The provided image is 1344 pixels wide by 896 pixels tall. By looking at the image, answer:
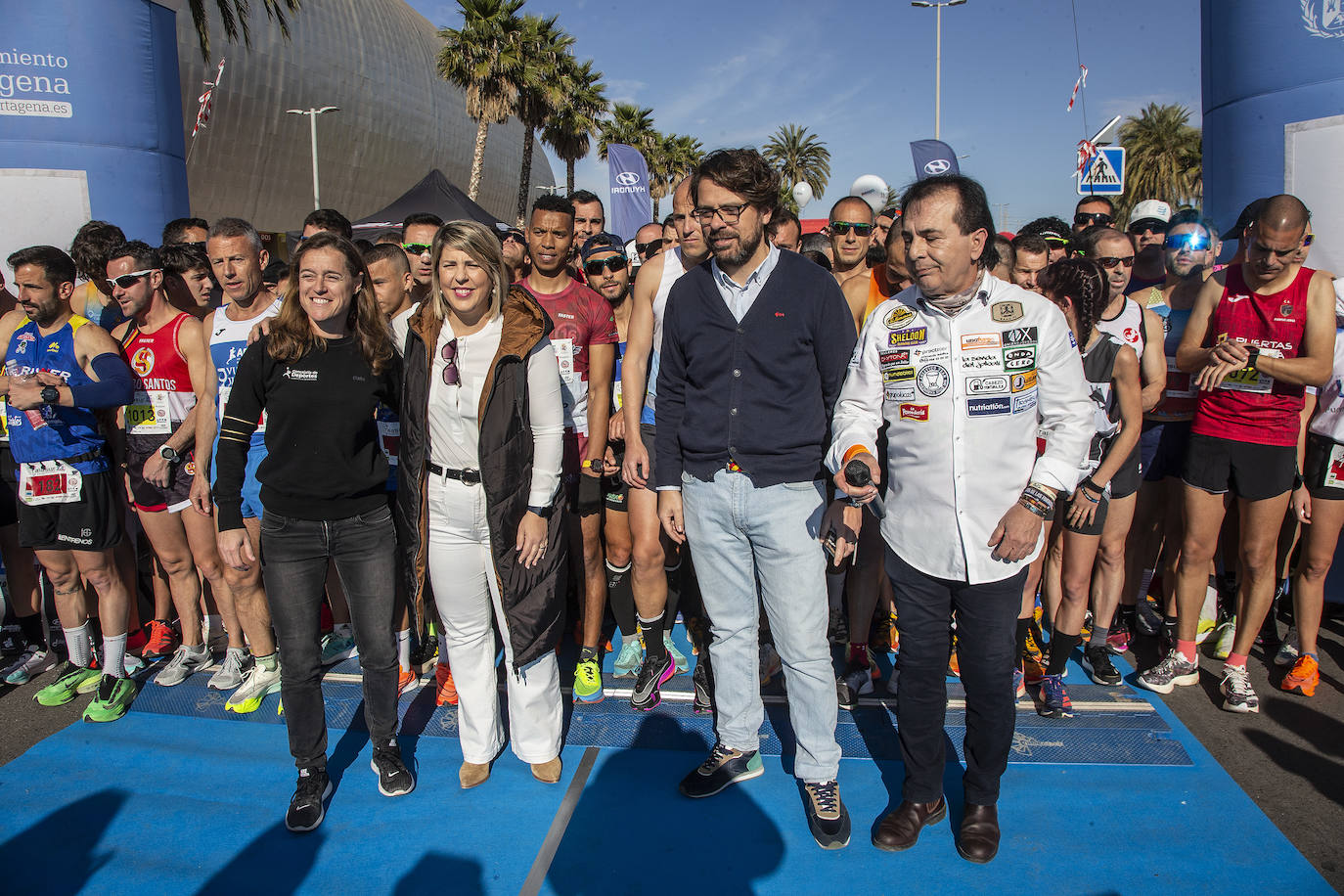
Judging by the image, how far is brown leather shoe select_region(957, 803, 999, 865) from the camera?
102 inches

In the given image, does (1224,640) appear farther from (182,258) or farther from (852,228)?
(182,258)

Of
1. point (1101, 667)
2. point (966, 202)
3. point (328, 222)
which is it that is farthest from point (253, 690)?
point (1101, 667)

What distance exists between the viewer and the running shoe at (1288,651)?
407 cm

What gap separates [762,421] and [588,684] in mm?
1903

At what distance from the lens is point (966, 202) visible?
93.9 inches

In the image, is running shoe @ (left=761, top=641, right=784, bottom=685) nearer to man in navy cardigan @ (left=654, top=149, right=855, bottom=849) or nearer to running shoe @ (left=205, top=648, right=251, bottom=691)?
man in navy cardigan @ (left=654, top=149, right=855, bottom=849)

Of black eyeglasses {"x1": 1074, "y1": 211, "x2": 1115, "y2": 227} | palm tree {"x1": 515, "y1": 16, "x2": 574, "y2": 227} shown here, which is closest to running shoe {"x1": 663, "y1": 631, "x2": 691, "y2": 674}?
black eyeglasses {"x1": 1074, "y1": 211, "x2": 1115, "y2": 227}

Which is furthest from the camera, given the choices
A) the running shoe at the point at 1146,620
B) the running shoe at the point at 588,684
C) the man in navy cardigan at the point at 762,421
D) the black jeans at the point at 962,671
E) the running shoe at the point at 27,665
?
the running shoe at the point at 1146,620

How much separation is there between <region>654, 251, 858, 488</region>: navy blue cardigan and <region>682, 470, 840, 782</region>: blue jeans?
0.30 feet

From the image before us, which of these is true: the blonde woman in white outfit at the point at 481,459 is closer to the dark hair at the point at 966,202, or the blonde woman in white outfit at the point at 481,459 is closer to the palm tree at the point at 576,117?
the dark hair at the point at 966,202

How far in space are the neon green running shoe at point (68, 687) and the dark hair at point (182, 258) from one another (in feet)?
7.59

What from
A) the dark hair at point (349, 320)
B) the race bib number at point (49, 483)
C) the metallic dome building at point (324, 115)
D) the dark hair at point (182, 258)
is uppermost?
the metallic dome building at point (324, 115)

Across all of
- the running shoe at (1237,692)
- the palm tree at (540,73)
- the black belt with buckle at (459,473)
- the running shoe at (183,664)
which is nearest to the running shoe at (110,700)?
the running shoe at (183,664)

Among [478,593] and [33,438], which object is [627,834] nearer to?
[478,593]
